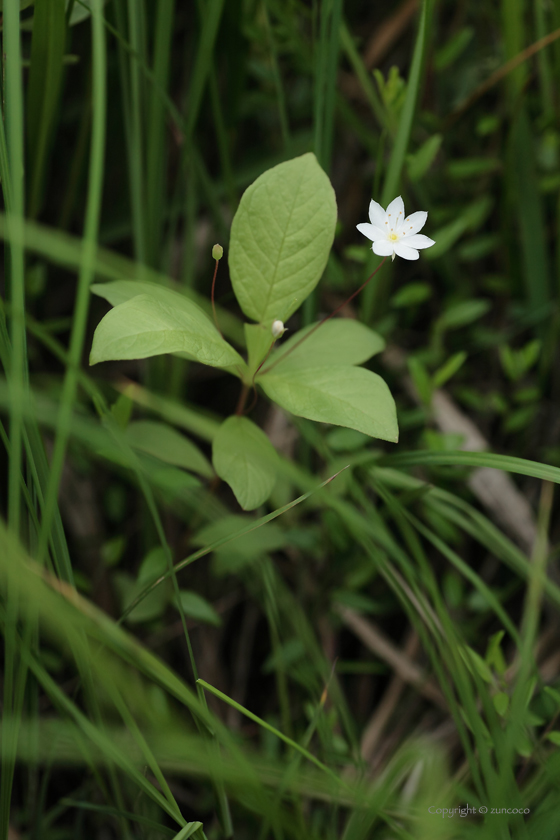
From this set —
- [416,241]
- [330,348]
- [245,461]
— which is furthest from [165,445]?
[416,241]

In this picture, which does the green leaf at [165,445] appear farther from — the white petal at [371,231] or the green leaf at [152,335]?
the white petal at [371,231]

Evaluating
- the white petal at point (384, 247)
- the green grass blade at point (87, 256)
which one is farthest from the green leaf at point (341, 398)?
the green grass blade at point (87, 256)

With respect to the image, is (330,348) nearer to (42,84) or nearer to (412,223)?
(412,223)

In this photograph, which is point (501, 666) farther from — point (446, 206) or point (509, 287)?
point (446, 206)

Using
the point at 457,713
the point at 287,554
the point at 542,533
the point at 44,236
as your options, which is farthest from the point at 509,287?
the point at 44,236

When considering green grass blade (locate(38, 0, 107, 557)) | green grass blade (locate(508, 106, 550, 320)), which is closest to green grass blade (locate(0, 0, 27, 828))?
green grass blade (locate(38, 0, 107, 557))

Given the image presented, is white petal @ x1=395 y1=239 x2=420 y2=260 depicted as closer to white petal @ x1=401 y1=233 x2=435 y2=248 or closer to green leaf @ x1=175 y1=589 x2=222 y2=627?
white petal @ x1=401 y1=233 x2=435 y2=248
